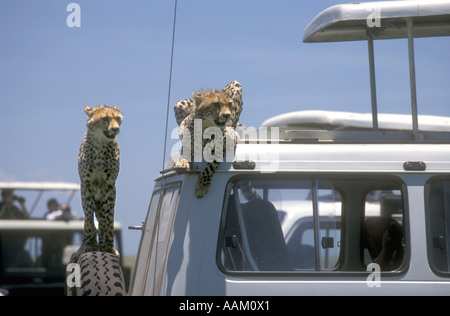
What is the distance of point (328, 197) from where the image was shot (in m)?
4.93

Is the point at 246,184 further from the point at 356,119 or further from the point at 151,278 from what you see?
the point at 356,119

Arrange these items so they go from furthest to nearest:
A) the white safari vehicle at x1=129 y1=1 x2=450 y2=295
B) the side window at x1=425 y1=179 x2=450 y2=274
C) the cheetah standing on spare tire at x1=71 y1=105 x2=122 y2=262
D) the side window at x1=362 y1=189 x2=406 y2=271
→ the cheetah standing on spare tire at x1=71 y1=105 x2=122 y2=262 → the side window at x1=362 y1=189 x2=406 y2=271 → the side window at x1=425 y1=179 x2=450 y2=274 → the white safari vehicle at x1=129 y1=1 x2=450 y2=295

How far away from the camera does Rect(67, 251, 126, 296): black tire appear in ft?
14.6

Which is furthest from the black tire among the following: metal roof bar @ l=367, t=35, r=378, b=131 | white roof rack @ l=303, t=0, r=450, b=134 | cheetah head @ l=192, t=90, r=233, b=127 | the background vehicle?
the background vehicle

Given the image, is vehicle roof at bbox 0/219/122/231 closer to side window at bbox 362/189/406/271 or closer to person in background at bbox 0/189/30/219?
person in background at bbox 0/189/30/219

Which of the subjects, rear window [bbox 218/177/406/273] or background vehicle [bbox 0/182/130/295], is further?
background vehicle [bbox 0/182/130/295]

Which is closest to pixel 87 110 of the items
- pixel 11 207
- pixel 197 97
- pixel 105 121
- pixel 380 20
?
pixel 105 121

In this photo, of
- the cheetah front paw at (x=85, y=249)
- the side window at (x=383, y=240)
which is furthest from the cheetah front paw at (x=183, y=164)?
the side window at (x=383, y=240)

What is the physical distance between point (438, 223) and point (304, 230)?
0.85m

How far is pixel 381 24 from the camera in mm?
5461

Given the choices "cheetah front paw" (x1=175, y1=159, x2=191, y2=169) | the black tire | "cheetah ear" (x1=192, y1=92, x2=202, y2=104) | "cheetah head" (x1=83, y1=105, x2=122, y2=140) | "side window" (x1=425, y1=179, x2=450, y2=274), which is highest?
"cheetah ear" (x1=192, y1=92, x2=202, y2=104)

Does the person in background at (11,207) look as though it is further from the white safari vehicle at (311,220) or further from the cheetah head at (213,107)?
the cheetah head at (213,107)

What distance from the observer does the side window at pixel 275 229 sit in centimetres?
450
